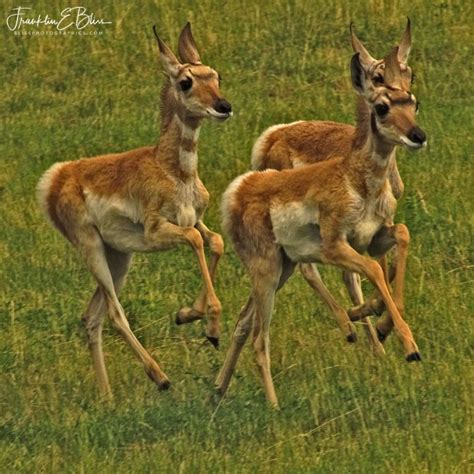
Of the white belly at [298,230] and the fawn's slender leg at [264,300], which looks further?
the fawn's slender leg at [264,300]

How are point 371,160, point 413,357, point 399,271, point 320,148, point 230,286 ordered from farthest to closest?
point 230,286, point 320,148, point 371,160, point 399,271, point 413,357

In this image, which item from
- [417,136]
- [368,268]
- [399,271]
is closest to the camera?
[417,136]

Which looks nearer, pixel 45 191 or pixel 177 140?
pixel 177 140

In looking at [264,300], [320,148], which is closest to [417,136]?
[264,300]

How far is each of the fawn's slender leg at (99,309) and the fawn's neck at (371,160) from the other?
7.44 ft

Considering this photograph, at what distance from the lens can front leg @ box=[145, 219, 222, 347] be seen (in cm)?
1312

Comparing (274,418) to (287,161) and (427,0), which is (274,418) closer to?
(287,161)

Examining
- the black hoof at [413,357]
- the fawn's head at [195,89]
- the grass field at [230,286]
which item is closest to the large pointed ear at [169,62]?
the fawn's head at [195,89]

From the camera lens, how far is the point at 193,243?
13344mm

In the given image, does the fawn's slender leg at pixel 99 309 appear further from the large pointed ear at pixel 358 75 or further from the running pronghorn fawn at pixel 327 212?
the large pointed ear at pixel 358 75

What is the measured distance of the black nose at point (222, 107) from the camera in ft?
45.1

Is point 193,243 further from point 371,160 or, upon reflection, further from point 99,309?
point 371,160
